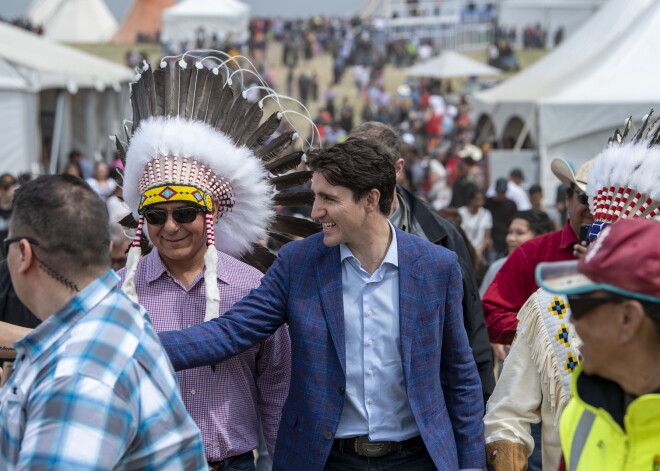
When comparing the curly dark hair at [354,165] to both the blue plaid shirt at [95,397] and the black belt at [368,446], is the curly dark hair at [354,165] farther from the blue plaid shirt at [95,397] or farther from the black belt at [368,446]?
the blue plaid shirt at [95,397]

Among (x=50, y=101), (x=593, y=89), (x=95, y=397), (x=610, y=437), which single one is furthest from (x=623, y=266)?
(x=50, y=101)

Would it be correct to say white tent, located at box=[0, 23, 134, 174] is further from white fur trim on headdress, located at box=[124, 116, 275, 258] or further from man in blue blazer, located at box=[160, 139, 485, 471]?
man in blue blazer, located at box=[160, 139, 485, 471]

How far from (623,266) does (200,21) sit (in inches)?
1702

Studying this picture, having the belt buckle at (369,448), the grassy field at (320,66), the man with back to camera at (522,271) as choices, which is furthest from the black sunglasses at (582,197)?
the grassy field at (320,66)

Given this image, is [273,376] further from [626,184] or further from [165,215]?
[626,184]

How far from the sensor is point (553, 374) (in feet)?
10.7

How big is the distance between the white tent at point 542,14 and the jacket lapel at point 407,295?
45143mm

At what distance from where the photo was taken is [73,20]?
165 feet

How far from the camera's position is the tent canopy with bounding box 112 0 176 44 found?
50031 mm

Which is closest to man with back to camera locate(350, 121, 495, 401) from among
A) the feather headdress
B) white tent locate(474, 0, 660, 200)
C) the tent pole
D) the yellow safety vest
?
the feather headdress

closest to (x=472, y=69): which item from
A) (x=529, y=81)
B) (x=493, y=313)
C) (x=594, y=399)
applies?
(x=529, y=81)

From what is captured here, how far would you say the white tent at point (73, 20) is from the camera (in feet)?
161

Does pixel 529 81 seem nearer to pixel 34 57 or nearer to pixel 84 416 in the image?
pixel 34 57

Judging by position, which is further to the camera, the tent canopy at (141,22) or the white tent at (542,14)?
the tent canopy at (141,22)
